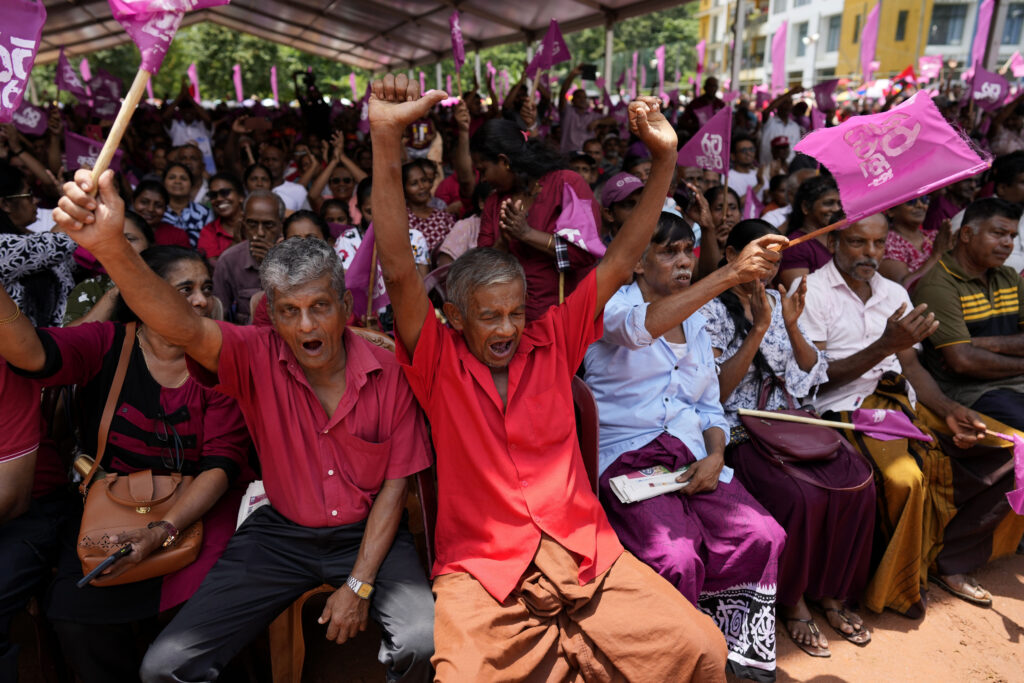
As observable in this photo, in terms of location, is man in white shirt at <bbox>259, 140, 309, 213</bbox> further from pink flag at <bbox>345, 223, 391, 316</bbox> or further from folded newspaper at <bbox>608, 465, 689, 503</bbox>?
folded newspaper at <bbox>608, 465, 689, 503</bbox>

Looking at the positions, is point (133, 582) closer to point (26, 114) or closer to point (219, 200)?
point (219, 200)

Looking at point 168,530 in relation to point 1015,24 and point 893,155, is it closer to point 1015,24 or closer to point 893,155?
point 893,155

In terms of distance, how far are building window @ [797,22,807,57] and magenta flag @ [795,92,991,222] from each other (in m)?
42.4

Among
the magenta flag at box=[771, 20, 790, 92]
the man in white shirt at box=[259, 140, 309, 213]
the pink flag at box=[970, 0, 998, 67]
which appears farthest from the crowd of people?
the magenta flag at box=[771, 20, 790, 92]

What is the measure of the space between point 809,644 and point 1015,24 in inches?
1700

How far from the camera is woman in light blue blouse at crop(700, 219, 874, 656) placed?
9.19ft

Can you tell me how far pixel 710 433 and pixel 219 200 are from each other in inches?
154

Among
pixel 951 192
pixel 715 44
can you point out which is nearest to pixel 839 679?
Result: pixel 951 192

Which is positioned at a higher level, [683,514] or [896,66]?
[896,66]

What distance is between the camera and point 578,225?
3.19 metres

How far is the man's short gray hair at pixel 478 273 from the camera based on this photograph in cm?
221

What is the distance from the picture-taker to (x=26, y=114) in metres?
5.80

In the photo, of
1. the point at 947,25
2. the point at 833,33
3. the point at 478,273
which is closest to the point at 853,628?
the point at 478,273

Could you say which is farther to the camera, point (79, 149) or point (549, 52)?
point (549, 52)
